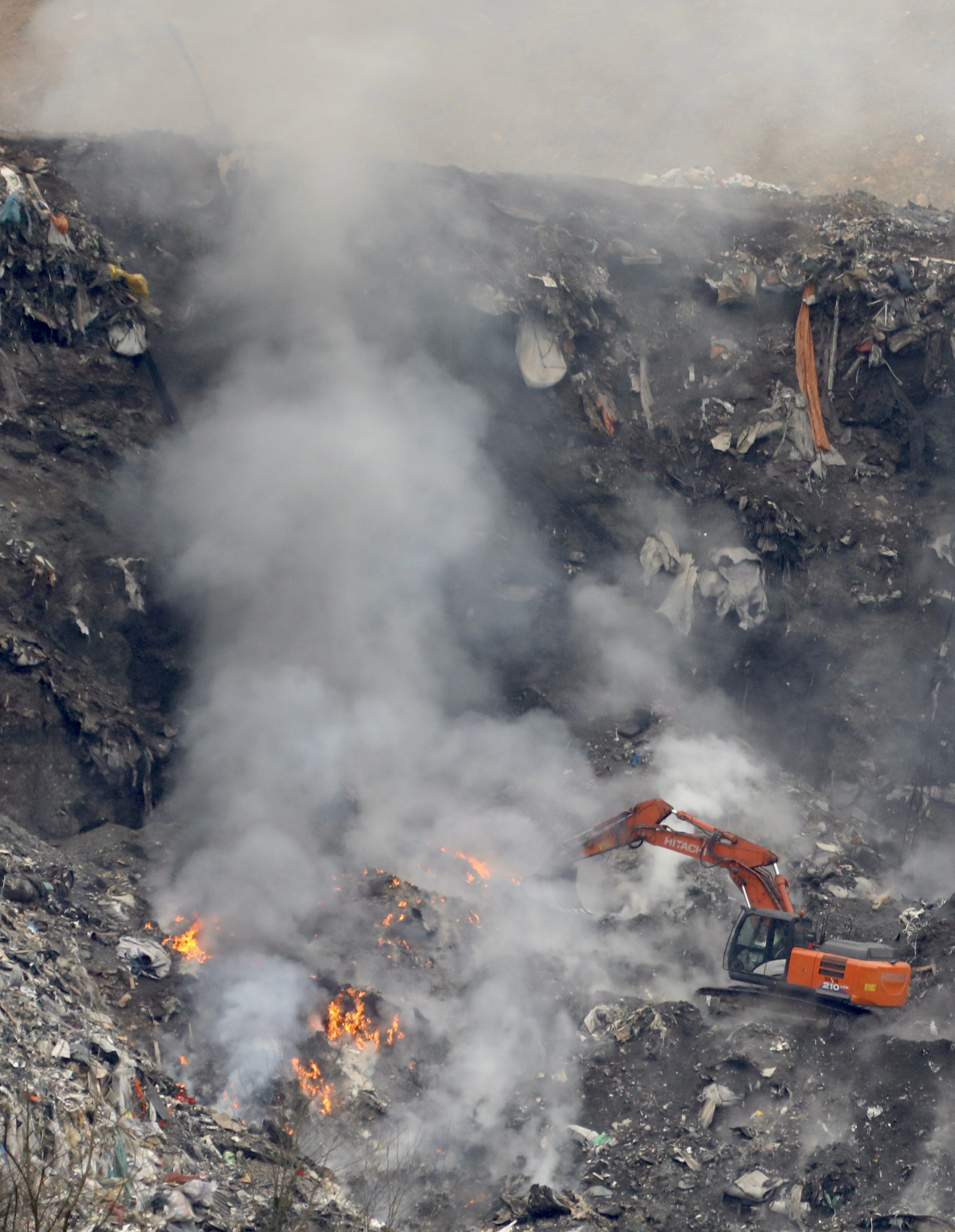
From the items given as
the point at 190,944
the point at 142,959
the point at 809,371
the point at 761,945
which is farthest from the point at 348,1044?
the point at 809,371

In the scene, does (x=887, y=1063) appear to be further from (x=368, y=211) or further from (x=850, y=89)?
(x=850, y=89)

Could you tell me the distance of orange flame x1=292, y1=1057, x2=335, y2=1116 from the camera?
12.3 m

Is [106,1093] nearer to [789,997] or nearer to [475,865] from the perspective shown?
[475,865]

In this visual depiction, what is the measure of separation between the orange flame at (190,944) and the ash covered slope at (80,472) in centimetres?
258

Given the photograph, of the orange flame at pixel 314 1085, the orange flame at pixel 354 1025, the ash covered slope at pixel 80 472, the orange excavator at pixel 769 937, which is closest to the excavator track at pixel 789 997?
the orange excavator at pixel 769 937

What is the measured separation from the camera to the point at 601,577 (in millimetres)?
19672

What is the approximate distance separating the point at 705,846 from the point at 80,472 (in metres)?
11.2

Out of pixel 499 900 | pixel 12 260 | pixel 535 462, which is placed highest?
pixel 12 260

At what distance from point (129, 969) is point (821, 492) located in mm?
13847

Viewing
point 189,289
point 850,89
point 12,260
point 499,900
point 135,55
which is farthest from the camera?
point 850,89

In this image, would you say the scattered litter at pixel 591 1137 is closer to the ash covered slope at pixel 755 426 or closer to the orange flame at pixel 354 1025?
the orange flame at pixel 354 1025

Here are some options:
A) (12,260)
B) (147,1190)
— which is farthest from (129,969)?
(12,260)

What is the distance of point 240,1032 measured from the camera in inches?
499

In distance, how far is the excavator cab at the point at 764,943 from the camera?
1350 cm
